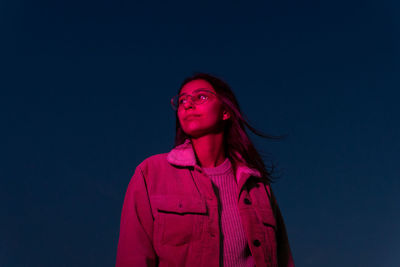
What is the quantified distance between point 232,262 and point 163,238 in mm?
439

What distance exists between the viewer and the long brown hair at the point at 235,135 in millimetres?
2846

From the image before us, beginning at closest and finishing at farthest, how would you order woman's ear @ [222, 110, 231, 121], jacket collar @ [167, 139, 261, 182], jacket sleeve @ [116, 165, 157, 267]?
jacket sleeve @ [116, 165, 157, 267] < jacket collar @ [167, 139, 261, 182] < woman's ear @ [222, 110, 231, 121]

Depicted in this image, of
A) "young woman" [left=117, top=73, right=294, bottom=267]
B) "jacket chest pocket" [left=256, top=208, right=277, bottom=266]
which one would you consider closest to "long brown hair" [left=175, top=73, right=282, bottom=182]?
"young woman" [left=117, top=73, right=294, bottom=267]

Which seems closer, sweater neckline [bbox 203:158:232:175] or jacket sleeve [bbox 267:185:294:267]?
sweater neckline [bbox 203:158:232:175]

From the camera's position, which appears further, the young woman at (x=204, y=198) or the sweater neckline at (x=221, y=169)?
the sweater neckline at (x=221, y=169)

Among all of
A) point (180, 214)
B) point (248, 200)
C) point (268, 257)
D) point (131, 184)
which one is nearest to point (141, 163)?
point (131, 184)

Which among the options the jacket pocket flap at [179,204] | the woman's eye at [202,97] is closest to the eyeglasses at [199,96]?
the woman's eye at [202,97]

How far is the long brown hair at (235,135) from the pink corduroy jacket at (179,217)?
218mm

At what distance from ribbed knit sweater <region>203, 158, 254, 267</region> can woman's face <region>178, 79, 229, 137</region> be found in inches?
11.2

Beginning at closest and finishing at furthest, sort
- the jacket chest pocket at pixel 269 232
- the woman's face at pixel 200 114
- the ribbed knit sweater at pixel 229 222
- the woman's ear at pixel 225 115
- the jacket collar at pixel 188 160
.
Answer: the ribbed knit sweater at pixel 229 222 < the jacket chest pocket at pixel 269 232 < the jacket collar at pixel 188 160 < the woman's face at pixel 200 114 < the woman's ear at pixel 225 115

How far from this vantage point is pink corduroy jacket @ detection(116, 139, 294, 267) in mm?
2215

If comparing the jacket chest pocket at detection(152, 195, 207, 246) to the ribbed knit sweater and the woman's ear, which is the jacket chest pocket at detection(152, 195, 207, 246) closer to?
the ribbed knit sweater

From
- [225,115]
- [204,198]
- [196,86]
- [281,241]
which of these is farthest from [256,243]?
[196,86]

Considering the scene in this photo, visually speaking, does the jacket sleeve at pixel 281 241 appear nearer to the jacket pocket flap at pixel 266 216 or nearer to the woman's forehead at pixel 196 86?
the jacket pocket flap at pixel 266 216
